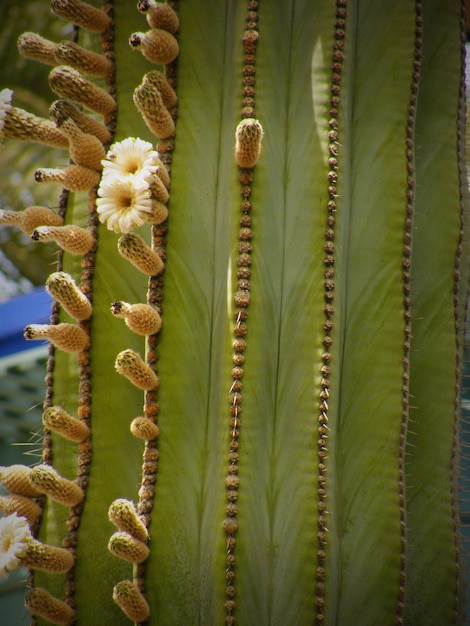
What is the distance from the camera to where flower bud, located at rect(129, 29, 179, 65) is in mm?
854

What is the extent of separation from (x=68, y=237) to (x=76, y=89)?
0.64 ft

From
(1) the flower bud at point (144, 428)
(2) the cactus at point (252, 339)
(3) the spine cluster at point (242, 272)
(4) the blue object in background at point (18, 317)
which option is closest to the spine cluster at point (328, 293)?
(2) the cactus at point (252, 339)

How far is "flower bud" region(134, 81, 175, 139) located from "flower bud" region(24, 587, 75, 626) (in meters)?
0.61

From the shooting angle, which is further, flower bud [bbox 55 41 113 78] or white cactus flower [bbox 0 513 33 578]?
flower bud [bbox 55 41 113 78]

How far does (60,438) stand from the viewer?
37.1 inches

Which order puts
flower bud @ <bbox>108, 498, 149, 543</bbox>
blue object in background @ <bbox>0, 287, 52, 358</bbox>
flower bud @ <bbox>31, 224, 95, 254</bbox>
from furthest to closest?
blue object in background @ <bbox>0, 287, 52, 358</bbox>
flower bud @ <bbox>31, 224, 95, 254</bbox>
flower bud @ <bbox>108, 498, 149, 543</bbox>

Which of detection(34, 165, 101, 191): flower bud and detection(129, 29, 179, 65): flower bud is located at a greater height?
detection(129, 29, 179, 65): flower bud

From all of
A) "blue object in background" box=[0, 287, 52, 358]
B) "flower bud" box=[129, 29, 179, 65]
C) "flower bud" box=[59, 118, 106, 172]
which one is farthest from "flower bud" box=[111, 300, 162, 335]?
"blue object in background" box=[0, 287, 52, 358]

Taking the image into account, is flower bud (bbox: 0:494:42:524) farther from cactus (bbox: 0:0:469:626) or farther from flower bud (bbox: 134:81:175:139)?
flower bud (bbox: 134:81:175:139)

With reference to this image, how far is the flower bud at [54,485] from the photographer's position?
0.83 meters

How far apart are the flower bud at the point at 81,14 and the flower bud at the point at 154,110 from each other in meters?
0.16

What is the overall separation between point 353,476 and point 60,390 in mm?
Result: 422

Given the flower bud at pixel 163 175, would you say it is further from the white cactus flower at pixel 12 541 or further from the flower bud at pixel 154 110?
the white cactus flower at pixel 12 541

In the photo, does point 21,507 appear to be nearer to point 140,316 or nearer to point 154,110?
point 140,316
